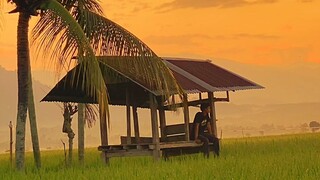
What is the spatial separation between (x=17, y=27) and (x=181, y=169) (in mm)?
6244

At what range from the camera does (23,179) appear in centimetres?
1314

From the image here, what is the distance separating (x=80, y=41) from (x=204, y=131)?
6254mm

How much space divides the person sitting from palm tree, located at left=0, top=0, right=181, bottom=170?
278cm

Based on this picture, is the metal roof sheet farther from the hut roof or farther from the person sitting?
the person sitting

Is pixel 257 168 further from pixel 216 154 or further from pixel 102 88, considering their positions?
pixel 216 154

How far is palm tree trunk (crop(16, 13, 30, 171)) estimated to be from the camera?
16.3 m

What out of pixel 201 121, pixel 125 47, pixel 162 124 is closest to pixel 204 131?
pixel 201 121

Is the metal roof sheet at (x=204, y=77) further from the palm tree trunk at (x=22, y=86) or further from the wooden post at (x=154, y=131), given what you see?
the palm tree trunk at (x=22, y=86)

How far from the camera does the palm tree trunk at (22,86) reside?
1627cm

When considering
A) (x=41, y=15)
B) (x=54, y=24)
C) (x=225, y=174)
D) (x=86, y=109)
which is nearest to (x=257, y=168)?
(x=225, y=174)

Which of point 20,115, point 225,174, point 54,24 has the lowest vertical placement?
point 225,174

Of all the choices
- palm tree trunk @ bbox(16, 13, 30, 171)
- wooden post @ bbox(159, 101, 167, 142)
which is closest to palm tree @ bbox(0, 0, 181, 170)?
palm tree trunk @ bbox(16, 13, 30, 171)

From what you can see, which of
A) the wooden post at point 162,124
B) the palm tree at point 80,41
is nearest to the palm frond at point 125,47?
the palm tree at point 80,41

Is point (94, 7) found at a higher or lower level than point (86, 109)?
higher
